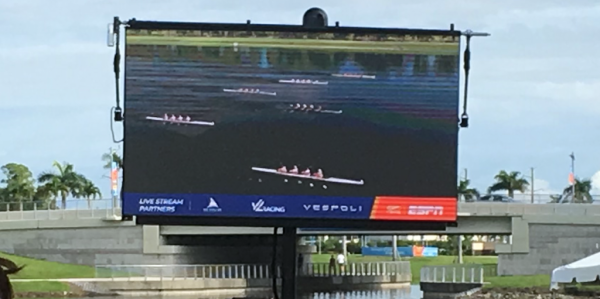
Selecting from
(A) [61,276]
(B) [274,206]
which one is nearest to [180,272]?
(A) [61,276]

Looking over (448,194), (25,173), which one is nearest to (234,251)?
(25,173)

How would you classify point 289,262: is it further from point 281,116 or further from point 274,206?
point 281,116

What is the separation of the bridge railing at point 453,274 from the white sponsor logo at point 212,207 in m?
31.7

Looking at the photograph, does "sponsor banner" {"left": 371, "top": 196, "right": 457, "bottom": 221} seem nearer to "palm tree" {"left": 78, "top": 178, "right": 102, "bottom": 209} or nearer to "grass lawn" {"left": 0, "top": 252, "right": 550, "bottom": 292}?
"grass lawn" {"left": 0, "top": 252, "right": 550, "bottom": 292}

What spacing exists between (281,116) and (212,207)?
4.65 feet

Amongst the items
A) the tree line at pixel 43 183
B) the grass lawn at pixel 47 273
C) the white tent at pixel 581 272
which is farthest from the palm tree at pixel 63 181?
the white tent at pixel 581 272

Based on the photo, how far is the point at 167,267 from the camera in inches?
1768

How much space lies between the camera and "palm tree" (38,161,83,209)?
83438 mm

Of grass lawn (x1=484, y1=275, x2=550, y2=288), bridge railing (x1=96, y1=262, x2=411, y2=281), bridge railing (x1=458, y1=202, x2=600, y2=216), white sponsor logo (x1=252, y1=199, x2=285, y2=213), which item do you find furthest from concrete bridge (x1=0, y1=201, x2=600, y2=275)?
white sponsor logo (x1=252, y1=199, x2=285, y2=213)

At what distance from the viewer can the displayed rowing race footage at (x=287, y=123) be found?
1541 centimetres

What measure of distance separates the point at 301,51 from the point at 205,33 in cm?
120

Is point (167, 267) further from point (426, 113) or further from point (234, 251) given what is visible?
point (426, 113)

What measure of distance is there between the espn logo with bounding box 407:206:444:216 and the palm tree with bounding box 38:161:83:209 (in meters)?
69.6

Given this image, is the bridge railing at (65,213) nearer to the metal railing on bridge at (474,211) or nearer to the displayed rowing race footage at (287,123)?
the metal railing on bridge at (474,211)
